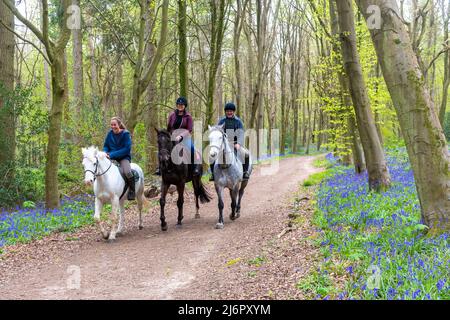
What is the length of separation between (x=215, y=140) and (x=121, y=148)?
7.72ft

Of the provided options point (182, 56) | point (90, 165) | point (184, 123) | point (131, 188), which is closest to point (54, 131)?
point (131, 188)

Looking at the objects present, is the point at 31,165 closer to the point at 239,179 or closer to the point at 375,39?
the point at 239,179

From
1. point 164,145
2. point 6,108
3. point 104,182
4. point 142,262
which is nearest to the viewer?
point 142,262

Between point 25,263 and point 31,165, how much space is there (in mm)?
7767

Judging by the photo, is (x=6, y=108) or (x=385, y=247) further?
(x=6, y=108)

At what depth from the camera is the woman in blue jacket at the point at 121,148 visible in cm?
941

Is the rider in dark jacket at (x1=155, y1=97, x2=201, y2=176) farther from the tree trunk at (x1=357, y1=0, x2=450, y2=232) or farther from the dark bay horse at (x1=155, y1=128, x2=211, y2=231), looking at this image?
the tree trunk at (x1=357, y1=0, x2=450, y2=232)

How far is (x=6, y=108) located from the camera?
509 inches

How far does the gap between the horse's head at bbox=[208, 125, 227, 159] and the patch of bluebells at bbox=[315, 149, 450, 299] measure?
8.90 ft

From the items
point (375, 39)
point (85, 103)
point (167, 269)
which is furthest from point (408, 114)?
point (85, 103)

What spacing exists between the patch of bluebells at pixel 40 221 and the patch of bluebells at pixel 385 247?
641 cm

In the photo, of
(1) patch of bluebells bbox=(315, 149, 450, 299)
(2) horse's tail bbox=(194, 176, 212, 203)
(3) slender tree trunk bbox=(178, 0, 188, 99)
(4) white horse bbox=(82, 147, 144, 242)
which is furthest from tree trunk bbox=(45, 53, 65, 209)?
(1) patch of bluebells bbox=(315, 149, 450, 299)

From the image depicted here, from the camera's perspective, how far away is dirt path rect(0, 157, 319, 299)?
5680 millimetres

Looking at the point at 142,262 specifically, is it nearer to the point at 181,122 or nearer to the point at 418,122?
the point at 181,122
